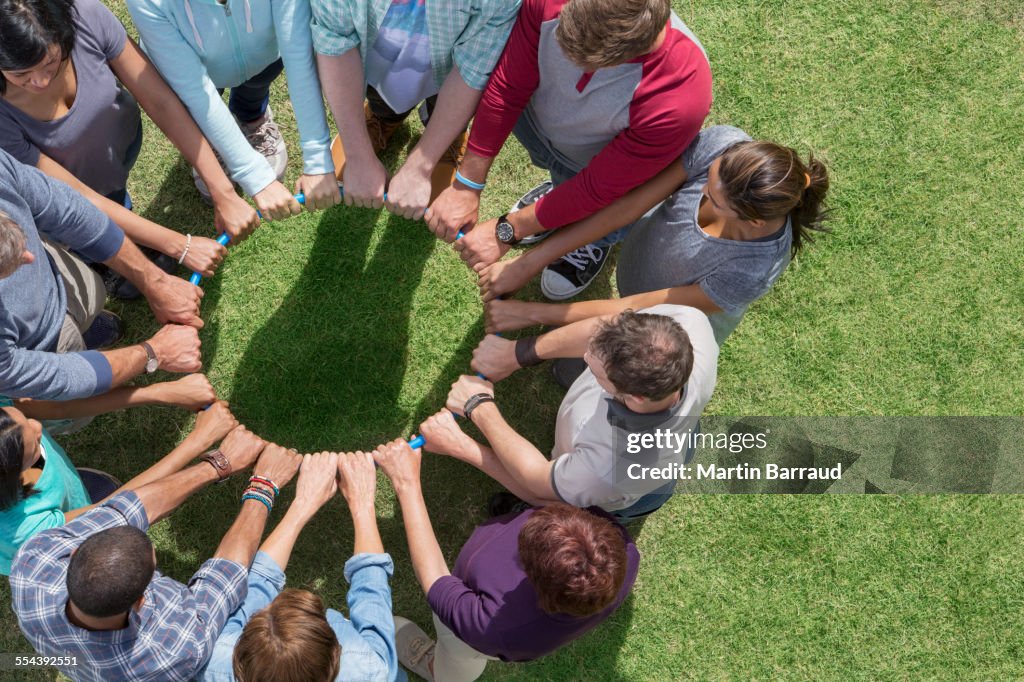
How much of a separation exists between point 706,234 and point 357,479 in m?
2.21

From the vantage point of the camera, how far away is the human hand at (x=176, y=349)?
4.36 metres

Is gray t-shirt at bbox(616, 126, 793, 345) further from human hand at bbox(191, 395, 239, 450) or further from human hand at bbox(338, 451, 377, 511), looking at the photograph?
human hand at bbox(191, 395, 239, 450)

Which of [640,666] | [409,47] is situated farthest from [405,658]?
[409,47]

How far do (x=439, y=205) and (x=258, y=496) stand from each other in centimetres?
184

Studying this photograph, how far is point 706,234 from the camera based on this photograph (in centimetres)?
394

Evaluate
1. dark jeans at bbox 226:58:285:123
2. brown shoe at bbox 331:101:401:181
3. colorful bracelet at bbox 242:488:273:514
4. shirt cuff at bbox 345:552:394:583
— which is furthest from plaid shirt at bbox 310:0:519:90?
shirt cuff at bbox 345:552:394:583

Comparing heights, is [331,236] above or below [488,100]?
below

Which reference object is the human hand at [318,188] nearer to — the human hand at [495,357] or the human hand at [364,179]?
the human hand at [364,179]

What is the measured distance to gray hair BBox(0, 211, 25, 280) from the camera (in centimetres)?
338

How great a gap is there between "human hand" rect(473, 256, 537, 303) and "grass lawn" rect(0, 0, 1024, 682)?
1.03 meters

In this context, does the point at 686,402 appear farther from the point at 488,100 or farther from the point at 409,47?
the point at 409,47

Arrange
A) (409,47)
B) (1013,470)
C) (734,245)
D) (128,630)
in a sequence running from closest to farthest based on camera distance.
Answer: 1. (128,630)
2. (734,245)
3. (409,47)
4. (1013,470)

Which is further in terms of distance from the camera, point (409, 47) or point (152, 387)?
point (152, 387)

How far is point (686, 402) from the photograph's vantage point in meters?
3.64
